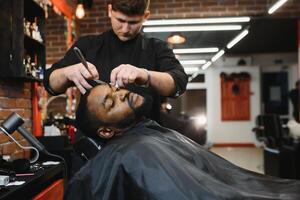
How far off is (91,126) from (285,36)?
941cm

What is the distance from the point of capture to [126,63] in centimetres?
166

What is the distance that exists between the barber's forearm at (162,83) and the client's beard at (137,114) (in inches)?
2.0

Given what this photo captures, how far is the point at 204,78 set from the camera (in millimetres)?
12648

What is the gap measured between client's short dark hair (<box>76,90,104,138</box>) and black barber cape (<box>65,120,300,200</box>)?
82mm

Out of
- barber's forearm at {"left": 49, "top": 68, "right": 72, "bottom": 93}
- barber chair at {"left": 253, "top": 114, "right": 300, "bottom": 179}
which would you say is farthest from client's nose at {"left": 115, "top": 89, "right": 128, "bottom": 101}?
barber chair at {"left": 253, "top": 114, "right": 300, "bottom": 179}

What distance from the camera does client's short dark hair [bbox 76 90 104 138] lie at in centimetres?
140

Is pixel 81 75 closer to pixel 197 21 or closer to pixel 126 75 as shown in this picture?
pixel 126 75

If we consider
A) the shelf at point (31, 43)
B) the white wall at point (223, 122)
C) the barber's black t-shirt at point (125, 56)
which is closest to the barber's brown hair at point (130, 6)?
the barber's black t-shirt at point (125, 56)

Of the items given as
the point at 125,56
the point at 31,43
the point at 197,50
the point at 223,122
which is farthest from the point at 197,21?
the point at 223,122

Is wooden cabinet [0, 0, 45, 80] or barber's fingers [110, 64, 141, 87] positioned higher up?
wooden cabinet [0, 0, 45, 80]

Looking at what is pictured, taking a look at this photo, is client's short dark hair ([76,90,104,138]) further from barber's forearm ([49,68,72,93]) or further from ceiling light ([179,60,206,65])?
ceiling light ([179,60,206,65])

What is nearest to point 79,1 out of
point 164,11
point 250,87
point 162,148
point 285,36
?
point 164,11

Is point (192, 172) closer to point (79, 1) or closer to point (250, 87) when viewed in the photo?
point (79, 1)

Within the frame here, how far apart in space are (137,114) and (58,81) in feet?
1.07
